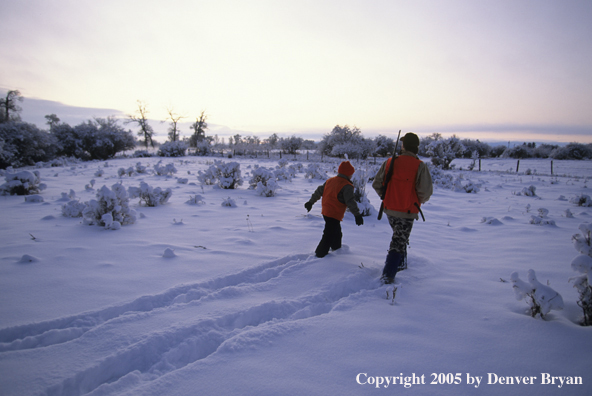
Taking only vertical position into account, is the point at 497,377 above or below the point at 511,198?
below

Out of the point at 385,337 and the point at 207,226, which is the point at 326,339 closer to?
the point at 385,337

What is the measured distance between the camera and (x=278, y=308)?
2.73 meters

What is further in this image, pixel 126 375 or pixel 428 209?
pixel 428 209

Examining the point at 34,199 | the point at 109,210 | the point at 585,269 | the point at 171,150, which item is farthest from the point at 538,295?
Result: the point at 171,150

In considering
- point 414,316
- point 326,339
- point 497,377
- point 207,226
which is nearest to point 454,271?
point 414,316

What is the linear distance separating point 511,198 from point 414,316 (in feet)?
32.3

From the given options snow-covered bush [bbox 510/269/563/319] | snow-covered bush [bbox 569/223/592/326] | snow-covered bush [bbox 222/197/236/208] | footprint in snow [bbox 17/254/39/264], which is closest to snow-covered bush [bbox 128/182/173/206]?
snow-covered bush [bbox 222/197/236/208]

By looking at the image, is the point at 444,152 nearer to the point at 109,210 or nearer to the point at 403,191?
the point at 403,191

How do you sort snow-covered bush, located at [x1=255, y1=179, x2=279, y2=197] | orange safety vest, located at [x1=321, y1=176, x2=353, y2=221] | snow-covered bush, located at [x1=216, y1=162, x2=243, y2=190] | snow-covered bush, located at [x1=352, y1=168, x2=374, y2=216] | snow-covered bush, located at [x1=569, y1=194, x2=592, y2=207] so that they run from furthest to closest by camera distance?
snow-covered bush, located at [x1=216, y1=162, x2=243, y2=190], snow-covered bush, located at [x1=255, y1=179, x2=279, y2=197], snow-covered bush, located at [x1=569, y1=194, x2=592, y2=207], snow-covered bush, located at [x1=352, y1=168, x2=374, y2=216], orange safety vest, located at [x1=321, y1=176, x2=353, y2=221]

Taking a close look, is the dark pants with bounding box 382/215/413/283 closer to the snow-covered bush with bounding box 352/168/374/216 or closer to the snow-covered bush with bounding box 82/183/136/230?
the snow-covered bush with bounding box 352/168/374/216

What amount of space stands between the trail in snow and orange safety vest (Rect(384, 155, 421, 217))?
1.01m

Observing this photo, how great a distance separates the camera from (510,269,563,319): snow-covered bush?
7.95 feet

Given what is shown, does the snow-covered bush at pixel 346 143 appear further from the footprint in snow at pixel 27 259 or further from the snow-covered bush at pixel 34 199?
the footprint in snow at pixel 27 259

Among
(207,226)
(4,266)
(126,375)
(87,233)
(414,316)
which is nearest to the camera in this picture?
(126,375)
